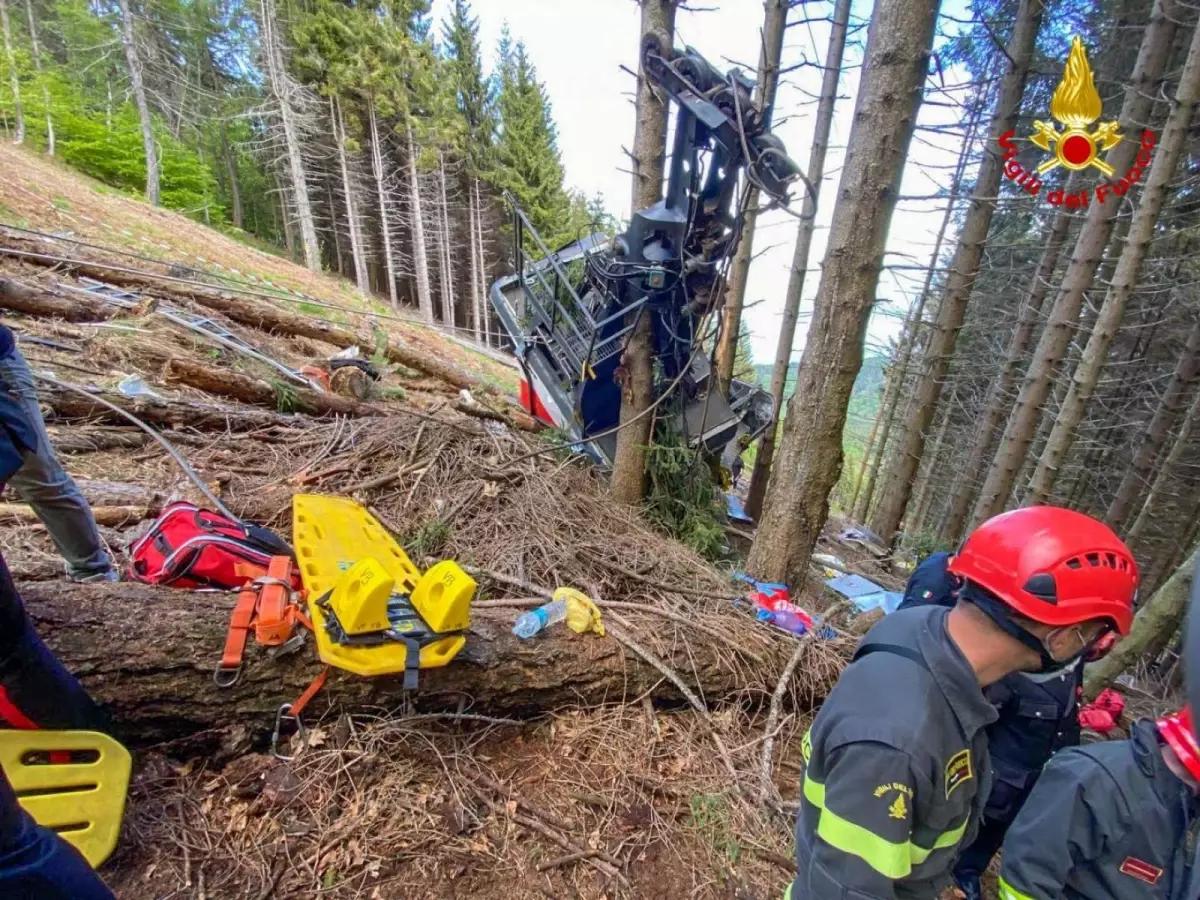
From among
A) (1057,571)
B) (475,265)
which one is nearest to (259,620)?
(1057,571)

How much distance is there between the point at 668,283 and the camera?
405 centimetres

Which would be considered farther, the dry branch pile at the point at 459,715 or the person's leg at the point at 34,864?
the dry branch pile at the point at 459,715

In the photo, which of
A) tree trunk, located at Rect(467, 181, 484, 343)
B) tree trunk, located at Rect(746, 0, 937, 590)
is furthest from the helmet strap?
tree trunk, located at Rect(467, 181, 484, 343)

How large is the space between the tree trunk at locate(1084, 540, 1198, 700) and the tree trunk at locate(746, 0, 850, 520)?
3320 mm

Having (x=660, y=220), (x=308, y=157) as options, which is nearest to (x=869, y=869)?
(x=660, y=220)

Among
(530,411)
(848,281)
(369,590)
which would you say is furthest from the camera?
(530,411)

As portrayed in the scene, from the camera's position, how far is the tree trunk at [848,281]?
9.82ft

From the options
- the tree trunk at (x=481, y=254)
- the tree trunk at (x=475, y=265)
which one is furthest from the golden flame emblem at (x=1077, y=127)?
the tree trunk at (x=475, y=265)

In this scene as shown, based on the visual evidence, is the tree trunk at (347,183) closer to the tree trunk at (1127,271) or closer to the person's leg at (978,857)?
the tree trunk at (1127,271)

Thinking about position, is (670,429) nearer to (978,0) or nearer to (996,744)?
(996,744)

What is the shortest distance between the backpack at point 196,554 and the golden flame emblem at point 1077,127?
22.1 ft

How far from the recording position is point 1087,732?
3.45 metres

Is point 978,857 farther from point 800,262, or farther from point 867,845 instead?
point 800,262

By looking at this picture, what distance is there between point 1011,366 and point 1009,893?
1099 centimetres
